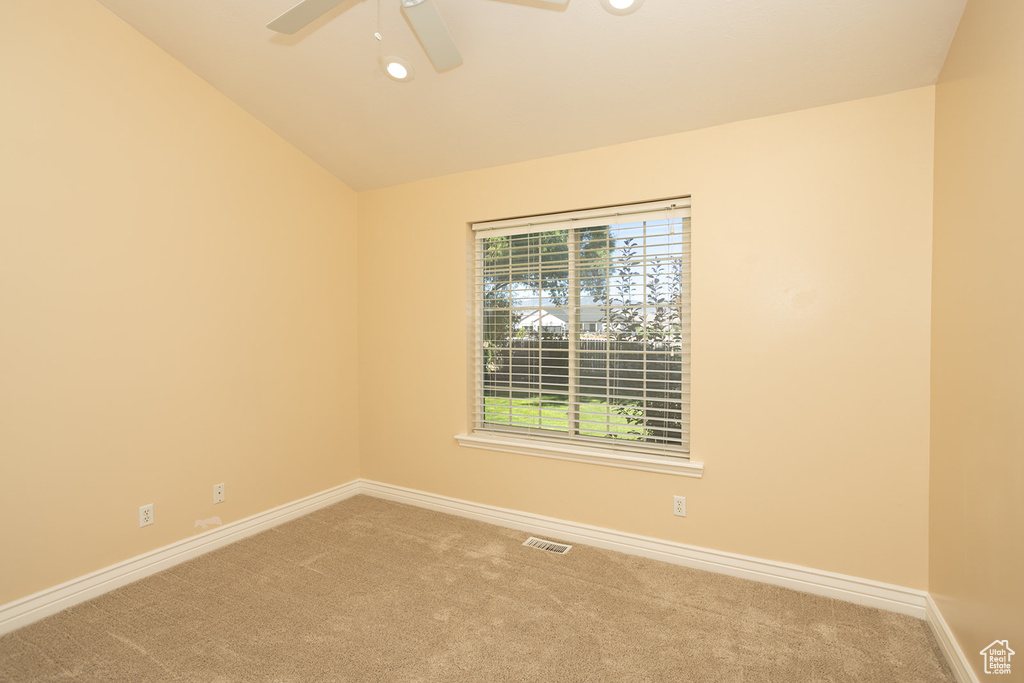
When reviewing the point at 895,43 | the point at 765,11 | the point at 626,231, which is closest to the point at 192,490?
the point at 626,231

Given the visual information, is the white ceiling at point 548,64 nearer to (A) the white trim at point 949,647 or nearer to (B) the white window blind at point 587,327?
(B) the white window blind at point 587,327

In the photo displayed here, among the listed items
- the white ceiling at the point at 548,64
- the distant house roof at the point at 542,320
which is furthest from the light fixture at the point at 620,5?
the distant house roof at the point at 542,320

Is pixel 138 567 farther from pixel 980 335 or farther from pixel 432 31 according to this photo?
pixel 980 335

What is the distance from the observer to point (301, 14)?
1726mm

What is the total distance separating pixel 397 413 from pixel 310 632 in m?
1.84

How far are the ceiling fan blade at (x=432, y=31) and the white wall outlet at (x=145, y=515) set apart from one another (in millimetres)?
2734

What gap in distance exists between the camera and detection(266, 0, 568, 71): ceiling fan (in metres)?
1.66

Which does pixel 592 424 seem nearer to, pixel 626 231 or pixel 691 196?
pixel 626 231

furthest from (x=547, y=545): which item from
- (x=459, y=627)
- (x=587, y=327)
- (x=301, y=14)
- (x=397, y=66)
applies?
(x=301, y=14)

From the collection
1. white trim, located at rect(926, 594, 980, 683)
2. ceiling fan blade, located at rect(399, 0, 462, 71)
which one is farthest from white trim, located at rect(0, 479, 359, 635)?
white trim, located at rect(926, 594, 980, 683)

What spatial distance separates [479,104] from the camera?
9.18 feet

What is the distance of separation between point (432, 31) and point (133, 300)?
6.95 ft

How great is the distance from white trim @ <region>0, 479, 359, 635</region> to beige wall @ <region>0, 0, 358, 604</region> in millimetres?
49

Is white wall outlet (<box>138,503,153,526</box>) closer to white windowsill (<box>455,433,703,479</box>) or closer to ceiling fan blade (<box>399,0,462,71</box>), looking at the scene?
white windowsill (<box>455,433,703,479</box>)
